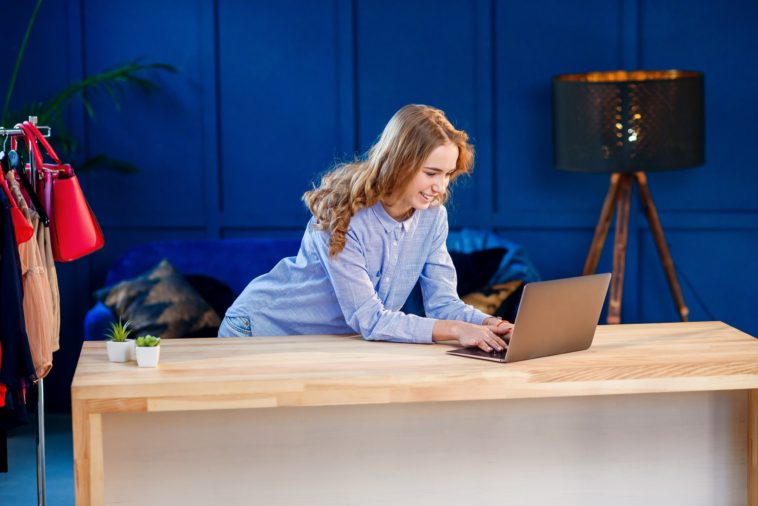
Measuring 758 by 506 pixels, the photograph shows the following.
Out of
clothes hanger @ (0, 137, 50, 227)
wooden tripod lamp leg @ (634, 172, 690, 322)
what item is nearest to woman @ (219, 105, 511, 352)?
clothes hanger @ (0, 137, 50, 227)

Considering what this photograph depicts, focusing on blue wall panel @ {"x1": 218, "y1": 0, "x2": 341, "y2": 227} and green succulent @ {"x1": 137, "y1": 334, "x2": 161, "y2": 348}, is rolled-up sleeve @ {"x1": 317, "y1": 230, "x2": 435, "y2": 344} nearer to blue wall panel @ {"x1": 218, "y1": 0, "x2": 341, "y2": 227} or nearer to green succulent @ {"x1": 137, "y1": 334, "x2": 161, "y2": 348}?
green succulent @ {"x1": 137, "y1": 334, "x2": 161, "y2": 348}

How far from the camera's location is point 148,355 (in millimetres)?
2586

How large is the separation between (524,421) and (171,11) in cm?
325

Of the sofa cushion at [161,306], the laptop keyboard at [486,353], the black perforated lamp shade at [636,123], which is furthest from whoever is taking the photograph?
the black perforated lamp shade at [636,123]

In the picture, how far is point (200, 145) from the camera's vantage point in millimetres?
5277

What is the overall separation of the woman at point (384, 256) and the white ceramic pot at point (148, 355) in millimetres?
612

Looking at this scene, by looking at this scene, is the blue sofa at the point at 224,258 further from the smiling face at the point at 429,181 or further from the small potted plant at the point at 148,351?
the small potted plant at the point at 148,351

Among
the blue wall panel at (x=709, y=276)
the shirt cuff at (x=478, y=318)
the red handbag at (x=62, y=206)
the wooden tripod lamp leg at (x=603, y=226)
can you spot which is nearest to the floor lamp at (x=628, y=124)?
the wooden tripod lamp leg at (x=603, y=226)

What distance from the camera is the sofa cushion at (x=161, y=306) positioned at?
4480 mm

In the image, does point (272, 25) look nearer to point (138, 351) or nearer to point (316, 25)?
point (316, 25)

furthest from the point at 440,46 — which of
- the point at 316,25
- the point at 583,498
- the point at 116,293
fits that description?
the point at 583,498

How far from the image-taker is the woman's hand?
2.78 metres

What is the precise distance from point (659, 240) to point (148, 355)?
9.99 ft

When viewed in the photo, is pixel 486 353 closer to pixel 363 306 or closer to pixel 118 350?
pixel 363 306
